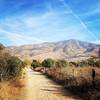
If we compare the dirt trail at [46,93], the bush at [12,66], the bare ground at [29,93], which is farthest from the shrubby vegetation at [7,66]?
the dirt trail at [46,93]

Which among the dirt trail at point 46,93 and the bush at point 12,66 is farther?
the bush at point 12,66

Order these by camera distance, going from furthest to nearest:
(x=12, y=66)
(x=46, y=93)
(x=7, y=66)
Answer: (x=12, y=66) < (x=7, y=66) < (x=46, y=93)

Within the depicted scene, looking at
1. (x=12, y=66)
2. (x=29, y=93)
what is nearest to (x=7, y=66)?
(x=12, y=66)

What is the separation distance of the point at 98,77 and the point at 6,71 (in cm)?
818

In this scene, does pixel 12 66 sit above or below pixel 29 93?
above

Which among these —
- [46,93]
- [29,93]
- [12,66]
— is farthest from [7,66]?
[46,93]

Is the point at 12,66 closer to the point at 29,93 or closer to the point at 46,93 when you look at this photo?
the point at 29,93

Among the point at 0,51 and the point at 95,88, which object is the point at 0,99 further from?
the point at 0,51

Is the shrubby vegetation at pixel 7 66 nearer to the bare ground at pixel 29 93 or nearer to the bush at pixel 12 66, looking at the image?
the bush at pixel 12 66

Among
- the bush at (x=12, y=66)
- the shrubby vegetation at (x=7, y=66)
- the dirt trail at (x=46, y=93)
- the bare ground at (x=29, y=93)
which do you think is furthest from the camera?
the bush at (x=12, y=66)

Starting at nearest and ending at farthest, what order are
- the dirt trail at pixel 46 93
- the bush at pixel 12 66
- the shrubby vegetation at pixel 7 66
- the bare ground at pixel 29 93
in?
the bare ground at pixel 29 93, the dirt trail at pixel 46 93, the shrubby vegetation at pixel 7 66, the bush at pixel 12 66

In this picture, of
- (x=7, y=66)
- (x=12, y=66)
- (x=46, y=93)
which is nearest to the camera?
(x=46, y=93)

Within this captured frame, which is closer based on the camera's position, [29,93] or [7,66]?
[29,93]

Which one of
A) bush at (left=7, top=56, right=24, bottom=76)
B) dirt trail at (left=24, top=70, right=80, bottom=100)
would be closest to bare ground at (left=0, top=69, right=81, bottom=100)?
dirt trail at (left=24, top=70, right=80, bottom=100)
